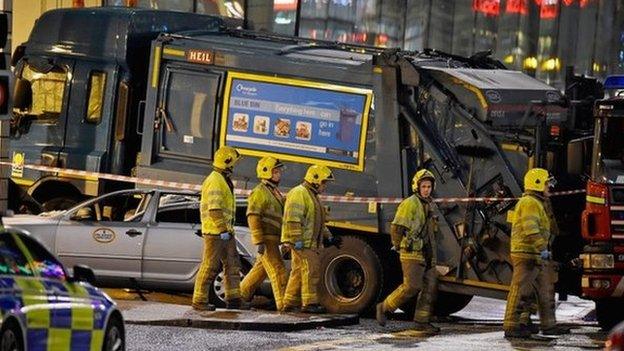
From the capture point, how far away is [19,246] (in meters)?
12.4

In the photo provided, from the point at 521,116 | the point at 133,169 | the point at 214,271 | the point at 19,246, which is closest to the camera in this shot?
the point at 19,246

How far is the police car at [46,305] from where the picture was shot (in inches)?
465

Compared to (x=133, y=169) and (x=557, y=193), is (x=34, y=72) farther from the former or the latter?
(x=557, y=193)

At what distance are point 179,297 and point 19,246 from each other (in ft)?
29.9

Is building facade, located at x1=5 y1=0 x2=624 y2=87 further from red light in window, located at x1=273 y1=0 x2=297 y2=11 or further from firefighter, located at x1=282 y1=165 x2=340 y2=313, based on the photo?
firefighter, located at x1=282 y1=165 x2=340 y2=313

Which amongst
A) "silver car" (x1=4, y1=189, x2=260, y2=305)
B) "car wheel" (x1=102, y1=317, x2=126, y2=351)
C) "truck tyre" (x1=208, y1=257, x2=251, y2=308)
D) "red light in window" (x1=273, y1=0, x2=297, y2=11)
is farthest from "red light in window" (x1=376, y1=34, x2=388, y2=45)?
"car wheel" (x1=102, y1=317, x2=126, y2=351)

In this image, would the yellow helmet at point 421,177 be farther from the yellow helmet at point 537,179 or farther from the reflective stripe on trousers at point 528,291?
the reflective stripe on trousers at point 528,291

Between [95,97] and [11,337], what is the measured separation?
Result: 1150 cm

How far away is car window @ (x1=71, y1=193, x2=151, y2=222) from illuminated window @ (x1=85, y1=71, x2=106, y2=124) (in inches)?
71.1

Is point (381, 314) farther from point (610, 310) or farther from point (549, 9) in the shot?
point (549, 9)

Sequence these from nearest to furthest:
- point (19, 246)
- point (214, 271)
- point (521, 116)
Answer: point (19, 246) < point (214, 271) < point (521, 116)

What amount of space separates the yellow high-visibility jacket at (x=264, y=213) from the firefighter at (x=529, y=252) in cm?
257

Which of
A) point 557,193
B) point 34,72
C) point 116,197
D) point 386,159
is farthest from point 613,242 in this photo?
point 34,72

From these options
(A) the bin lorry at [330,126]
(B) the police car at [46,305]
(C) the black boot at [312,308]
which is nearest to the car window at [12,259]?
(B) the police car at [46,305]
